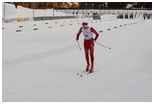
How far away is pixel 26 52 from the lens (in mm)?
13281

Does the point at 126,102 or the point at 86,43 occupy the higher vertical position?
the point at 86,43

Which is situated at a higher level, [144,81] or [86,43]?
[86,43]

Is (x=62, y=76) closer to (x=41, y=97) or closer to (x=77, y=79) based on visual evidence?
(x=77, y=79)

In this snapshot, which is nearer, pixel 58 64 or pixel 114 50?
pixel 58 64

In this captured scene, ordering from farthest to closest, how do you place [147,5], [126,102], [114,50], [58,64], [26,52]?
[147,5] → [114,50] → [26,52] → [58,64] → [126,102]

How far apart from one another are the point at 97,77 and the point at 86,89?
1.48 metres

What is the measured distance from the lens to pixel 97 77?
866cm

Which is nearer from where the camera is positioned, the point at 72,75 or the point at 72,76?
the point at 72,76

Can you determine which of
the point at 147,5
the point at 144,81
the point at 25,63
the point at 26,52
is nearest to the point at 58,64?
the point at 25,63

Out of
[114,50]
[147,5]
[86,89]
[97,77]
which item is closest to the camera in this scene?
[86,89]

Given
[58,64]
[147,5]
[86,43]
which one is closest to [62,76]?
[86,43]

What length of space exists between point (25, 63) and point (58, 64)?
1.20 m

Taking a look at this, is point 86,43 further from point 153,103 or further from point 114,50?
point 114,50

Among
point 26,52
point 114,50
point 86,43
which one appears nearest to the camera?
point 86,43
